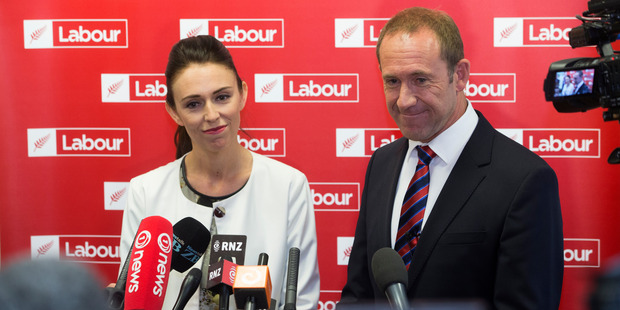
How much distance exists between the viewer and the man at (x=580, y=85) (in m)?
1.72

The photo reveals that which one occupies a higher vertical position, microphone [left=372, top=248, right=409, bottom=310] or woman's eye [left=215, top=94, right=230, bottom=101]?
woman's eye [left=215, top=94, right=230, bottom=101]

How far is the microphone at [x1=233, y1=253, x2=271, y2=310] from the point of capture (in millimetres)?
1146

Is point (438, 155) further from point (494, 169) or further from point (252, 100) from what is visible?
point (252, 100)

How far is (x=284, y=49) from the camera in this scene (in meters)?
3.05

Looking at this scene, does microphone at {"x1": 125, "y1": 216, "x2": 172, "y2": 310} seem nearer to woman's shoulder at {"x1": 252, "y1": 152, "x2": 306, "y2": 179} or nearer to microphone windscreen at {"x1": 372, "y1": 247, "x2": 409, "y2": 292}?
microphone windscreen at {"x1": 372, "y1": 247, "x2": 409, "y2": 292}

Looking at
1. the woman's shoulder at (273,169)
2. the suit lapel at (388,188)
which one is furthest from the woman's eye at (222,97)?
the suit lapel at (388,188)

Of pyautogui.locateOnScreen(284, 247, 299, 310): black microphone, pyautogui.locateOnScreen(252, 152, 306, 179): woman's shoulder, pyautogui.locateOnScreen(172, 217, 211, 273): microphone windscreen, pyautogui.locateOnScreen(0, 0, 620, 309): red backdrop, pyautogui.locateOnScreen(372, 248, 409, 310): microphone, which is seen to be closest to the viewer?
pyautogui.locateOnScreen(372, 248, 409, 310): microphone

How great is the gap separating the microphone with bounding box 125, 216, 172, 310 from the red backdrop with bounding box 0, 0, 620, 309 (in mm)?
1831

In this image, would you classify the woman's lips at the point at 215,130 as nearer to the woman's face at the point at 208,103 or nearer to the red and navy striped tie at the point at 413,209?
the woman's face at the point at 208,103

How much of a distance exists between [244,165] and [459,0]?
1.40m

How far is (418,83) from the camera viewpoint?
5.91ft

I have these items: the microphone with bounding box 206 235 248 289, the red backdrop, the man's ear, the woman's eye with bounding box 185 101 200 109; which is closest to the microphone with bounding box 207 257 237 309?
the microphone with bounding box 206 235 248 289

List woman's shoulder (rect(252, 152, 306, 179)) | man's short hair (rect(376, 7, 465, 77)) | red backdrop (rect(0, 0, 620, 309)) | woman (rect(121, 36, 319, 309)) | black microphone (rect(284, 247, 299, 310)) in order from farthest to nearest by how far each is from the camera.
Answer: red backdrop (rect(0, 0, 620, 309)) → woman's shoulder (rect(252, 152, 306, 179)) → woman (rect(121, 36, 319, 309)) → man's short hair (rect(376, 7, 465, 77)) → black microphone (rect(284, 247, 299, 310))

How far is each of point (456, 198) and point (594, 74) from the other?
519 millimetres
